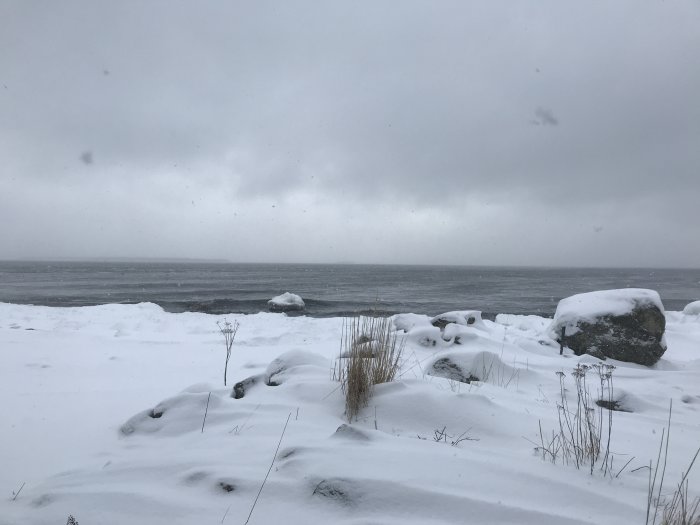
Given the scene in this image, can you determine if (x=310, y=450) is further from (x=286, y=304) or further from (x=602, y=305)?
(x=286, y=304)

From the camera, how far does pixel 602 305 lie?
6598 millimetres

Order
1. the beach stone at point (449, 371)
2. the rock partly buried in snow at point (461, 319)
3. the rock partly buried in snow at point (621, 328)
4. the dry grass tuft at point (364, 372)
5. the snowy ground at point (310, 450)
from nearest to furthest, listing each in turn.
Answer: the snowy ground at point (310, 450) < the dry grass tuft at point (364, 372) < the beach stone at point (449, 371) < the rock partly buried in snow at point (621, 328) < the rock partly buried in snow at point (461, 319)

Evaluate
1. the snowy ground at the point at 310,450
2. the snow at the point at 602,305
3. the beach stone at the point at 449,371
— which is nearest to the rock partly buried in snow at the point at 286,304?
the snow at the point at 602,305

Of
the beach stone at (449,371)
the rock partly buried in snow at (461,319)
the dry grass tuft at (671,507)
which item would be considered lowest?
the rock partly buried in snow at (461,319)

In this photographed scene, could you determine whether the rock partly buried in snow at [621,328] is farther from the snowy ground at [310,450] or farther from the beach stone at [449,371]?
the beach stone at [449,371]

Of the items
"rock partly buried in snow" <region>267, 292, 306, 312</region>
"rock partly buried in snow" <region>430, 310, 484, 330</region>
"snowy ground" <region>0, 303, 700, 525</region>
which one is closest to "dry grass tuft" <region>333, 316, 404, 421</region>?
"snowy ground" <region>0, 303, 700, 525</region>

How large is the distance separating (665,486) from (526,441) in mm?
616

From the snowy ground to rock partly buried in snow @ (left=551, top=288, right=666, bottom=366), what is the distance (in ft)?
6.98

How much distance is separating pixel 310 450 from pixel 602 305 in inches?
259

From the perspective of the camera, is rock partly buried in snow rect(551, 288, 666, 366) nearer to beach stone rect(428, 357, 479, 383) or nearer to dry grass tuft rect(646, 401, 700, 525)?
beach stone rect(428, 357, 479, 383)

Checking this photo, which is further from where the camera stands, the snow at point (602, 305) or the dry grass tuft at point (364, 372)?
the snow at point (602, 305)

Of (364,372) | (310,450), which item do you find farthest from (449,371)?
(310,450)

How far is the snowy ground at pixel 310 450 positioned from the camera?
5.07 feet

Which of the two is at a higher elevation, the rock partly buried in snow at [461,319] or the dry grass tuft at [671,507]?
the dry grass tuft at [671,507]
